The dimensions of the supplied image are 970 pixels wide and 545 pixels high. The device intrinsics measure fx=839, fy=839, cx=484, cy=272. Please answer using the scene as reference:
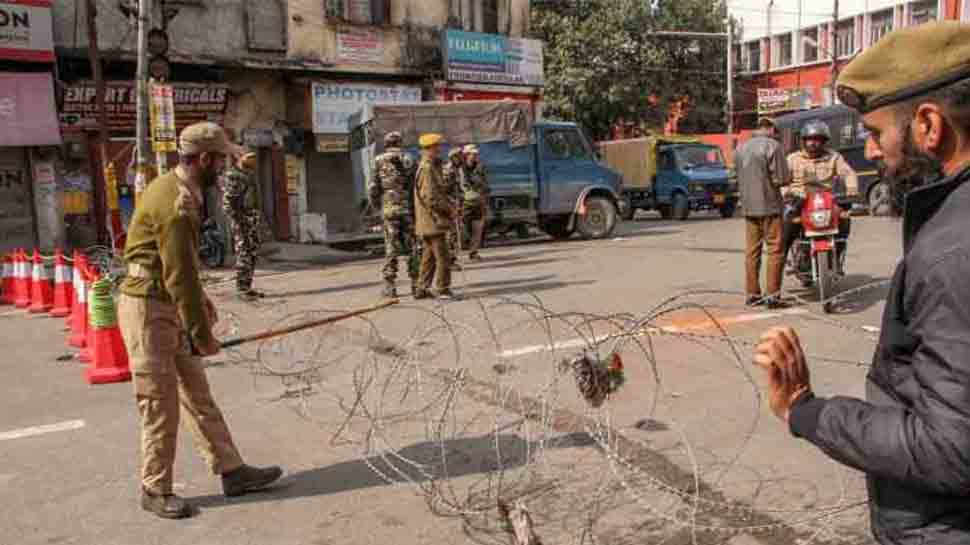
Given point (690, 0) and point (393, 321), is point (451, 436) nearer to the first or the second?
point (393, 321)

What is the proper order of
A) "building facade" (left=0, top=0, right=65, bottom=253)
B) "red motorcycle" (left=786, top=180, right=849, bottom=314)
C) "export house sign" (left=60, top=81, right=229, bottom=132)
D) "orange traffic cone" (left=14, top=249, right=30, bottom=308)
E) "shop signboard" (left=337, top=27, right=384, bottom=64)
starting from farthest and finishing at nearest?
"shop signboard" (left=337, top=27, right=384, bottom=64), "export house sign" (left=60, top=81, right=229, bottom=132), "building facade" (left=0, top=0, right=65, bottom=253), "orange traffic cone" (left=14, top=249, right=30, bottom=308), "red motorcycle" (left=786, top=180, right=849, bottom=314)

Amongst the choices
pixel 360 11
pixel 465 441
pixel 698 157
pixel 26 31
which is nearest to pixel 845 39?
pixel 698 157

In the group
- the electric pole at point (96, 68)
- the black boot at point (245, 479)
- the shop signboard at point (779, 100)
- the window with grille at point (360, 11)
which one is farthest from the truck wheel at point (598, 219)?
the shop signboard at point (779, 100)

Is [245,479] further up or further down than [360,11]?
further down

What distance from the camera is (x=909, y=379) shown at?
1.44 meters

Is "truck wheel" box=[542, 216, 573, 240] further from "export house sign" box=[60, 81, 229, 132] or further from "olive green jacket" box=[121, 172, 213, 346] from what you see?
"olive green jacket" box=[121, 172, 213, 346]

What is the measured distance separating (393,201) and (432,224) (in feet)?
2.63

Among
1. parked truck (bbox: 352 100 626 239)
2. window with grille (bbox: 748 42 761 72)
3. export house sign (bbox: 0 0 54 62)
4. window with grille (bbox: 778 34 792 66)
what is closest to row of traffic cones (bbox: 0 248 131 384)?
export house sign (bbox: 0 0 54 62)

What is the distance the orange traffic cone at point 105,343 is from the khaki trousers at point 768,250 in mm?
5724

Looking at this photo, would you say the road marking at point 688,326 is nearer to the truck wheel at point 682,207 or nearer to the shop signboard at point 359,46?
the shop signboard at point 359,46

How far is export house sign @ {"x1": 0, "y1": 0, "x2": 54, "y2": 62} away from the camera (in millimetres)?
14672

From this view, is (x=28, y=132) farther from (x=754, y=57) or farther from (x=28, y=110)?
(x=754, y=57)

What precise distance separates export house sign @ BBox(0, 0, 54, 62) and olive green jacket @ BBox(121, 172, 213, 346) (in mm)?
13209

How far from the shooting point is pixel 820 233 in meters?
8.19
